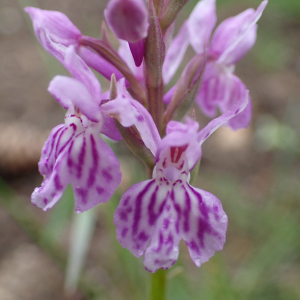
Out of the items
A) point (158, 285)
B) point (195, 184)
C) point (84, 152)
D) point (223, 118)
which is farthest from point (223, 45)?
point (195, 184)

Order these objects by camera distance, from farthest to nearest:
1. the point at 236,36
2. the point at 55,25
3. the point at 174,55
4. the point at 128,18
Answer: the point at 174,55, the point at 236,36, the point at 55,25, the point at 128,18

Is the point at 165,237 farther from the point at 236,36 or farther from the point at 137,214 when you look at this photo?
the point at 236,36

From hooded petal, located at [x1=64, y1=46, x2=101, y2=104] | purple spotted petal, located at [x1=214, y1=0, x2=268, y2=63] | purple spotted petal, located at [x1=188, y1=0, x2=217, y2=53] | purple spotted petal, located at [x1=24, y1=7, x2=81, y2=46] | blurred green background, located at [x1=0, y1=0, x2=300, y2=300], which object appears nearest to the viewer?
hooded petal, located at [x1=64, y1=46, x2=101, y2=104]

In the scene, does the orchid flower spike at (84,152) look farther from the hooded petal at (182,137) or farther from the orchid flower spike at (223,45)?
the orchid flower spike at (223,45)

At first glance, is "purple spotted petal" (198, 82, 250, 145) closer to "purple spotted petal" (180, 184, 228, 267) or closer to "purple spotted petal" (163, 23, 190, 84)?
"purple spotted petal" (180, 184, 228, 267)

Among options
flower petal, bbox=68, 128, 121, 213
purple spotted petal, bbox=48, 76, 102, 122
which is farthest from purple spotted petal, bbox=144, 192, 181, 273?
purple spotted petal, bbox=48, 76, 102, 122

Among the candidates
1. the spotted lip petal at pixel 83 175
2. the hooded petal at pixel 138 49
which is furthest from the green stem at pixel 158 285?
the hooded petal at pixel 138 49
